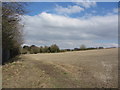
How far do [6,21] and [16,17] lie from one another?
1.11 m

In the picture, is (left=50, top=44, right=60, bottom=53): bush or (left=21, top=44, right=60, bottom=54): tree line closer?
(left=50, top=44, right=60, bottom=53): bush

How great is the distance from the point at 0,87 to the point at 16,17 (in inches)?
318

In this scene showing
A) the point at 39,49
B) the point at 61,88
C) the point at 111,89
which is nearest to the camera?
the point at 61,88

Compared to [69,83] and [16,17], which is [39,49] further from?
[69,83]

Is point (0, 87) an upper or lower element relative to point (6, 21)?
Result: lower

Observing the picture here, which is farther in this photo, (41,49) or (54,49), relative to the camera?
(41,49)

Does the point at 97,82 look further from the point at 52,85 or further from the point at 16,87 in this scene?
the point at 16,87

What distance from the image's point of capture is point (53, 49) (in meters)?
76.2

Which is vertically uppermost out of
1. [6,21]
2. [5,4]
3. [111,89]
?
[5,4]

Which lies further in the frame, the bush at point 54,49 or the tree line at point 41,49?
the tree line at point 41,49

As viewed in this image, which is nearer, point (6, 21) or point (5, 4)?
point (5, 4)

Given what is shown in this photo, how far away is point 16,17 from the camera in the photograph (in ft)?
50.7

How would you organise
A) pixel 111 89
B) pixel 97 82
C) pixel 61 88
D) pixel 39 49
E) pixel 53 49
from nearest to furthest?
pixel 61 88
pixel 111 89
pixel 97 82
pixel 53 49
pixel 39 49

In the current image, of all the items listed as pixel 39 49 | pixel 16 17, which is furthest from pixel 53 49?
pixel 16 17
